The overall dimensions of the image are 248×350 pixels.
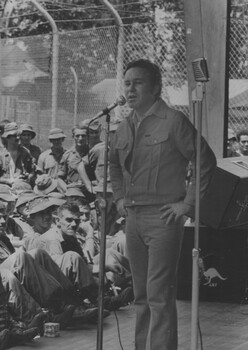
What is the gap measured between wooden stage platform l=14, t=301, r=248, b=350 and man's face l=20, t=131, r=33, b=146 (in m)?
5.63

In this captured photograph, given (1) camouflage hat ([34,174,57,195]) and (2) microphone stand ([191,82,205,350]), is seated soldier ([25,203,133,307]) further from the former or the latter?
(2) microphone stand ([191,82,205,350])

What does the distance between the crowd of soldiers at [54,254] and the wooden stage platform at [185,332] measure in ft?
0.39

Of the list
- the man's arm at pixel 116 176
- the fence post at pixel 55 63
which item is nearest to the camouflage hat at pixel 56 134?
the fence post at pixel 55 63

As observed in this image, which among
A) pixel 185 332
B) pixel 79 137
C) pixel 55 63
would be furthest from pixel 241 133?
pixel 185 332

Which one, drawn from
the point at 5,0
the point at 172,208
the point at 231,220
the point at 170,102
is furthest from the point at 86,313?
the point at 5,0

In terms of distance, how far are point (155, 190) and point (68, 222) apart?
3354mm

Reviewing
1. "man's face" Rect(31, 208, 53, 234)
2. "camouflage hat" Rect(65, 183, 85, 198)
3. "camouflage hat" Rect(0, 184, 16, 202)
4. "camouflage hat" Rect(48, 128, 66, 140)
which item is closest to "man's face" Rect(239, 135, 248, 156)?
"camouflage hat" Rect(48, 128, 66, 140)

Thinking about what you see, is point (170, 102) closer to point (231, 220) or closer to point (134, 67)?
point (231, 220)

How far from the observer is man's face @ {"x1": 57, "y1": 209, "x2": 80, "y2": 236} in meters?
9.19

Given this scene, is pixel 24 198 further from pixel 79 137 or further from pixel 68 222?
pixel 79 137

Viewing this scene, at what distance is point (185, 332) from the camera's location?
25.9 feet

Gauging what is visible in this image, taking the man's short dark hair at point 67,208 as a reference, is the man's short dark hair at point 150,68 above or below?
above

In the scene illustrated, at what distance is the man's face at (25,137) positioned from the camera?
47.1 ft

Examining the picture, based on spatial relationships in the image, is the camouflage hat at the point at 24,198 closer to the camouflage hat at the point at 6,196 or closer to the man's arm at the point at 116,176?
the camouflage hat at the point at 6,196
